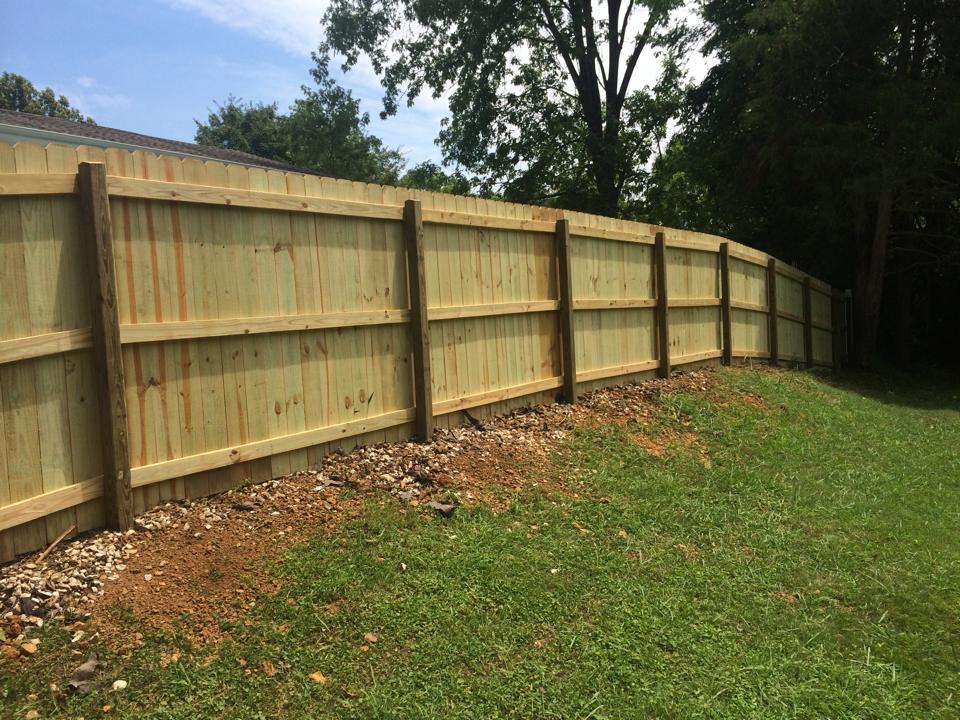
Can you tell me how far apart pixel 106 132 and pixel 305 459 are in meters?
10.4

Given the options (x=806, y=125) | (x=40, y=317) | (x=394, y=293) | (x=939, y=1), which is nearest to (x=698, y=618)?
(x=394, y=293)

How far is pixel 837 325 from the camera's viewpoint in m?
15.1

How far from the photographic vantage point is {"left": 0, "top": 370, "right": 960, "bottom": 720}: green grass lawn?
2.85 meters

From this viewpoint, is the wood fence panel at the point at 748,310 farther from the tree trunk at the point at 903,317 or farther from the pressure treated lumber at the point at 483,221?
the tree trunk at the point at 903,317

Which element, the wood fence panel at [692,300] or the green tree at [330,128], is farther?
the green tree at [330,128]

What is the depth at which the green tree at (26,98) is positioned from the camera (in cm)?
3381

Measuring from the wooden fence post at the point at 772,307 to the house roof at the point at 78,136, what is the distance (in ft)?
31.5

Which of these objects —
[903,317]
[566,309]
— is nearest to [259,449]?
[566,309]

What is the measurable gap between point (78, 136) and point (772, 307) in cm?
1086

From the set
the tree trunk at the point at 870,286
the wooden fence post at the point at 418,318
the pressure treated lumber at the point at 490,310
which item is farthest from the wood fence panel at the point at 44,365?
the tree trunk at the point at 870,286

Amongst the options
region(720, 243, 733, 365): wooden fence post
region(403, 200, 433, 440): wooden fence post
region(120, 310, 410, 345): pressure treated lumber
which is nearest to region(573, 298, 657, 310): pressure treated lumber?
region(720, 243, 733, 365): wooden fence post

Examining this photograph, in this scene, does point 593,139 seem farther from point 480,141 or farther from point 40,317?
point 40,317

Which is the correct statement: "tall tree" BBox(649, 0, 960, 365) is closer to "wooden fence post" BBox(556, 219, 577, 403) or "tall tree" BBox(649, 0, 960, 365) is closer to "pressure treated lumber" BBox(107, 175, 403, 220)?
"wooden fence post" BBox(556, 219, 577, 403)

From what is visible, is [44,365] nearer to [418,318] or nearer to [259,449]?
[259,449]
